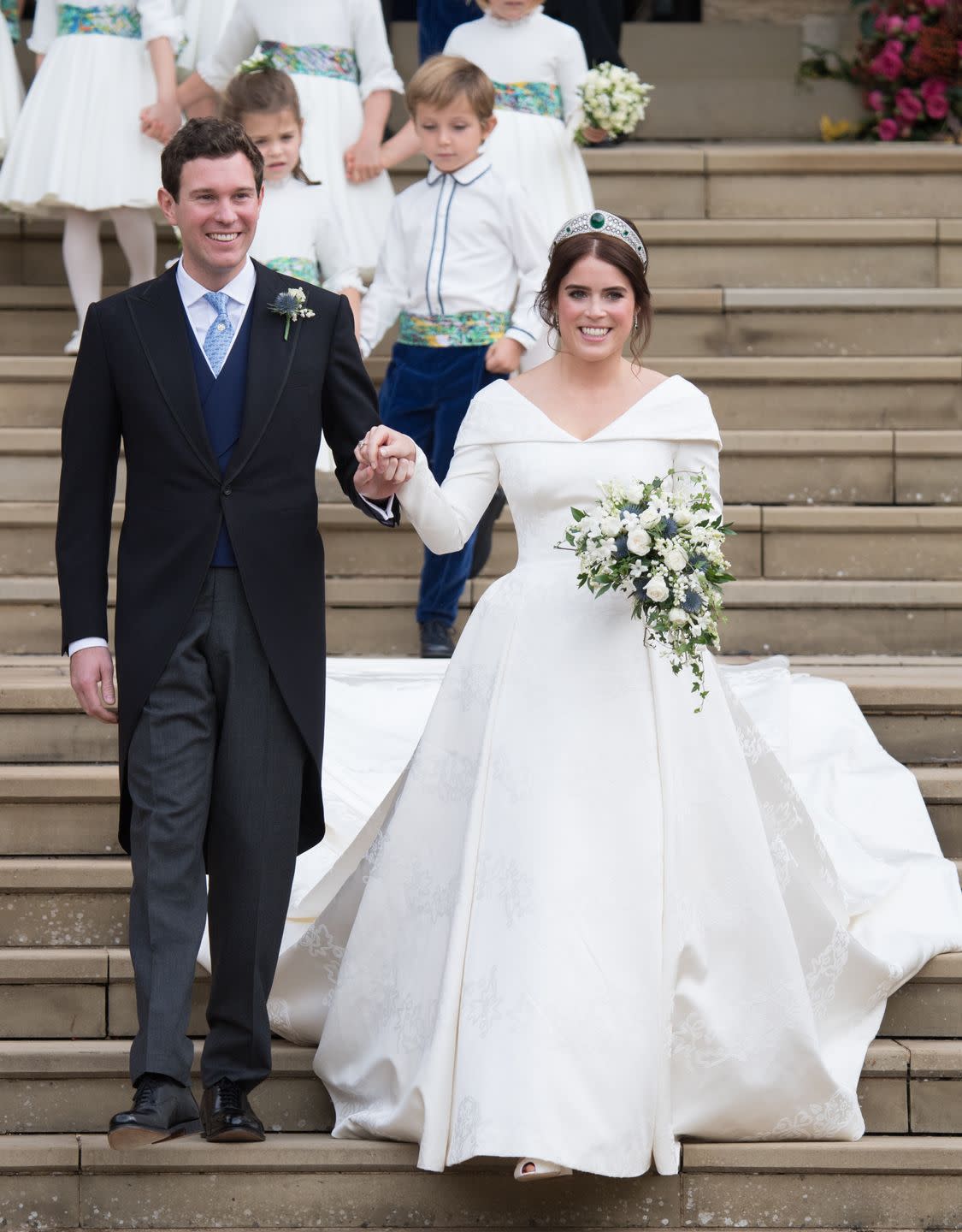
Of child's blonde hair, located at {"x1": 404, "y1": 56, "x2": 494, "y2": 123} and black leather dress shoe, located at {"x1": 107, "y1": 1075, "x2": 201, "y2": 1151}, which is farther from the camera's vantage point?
child's blonde hair, located at {"x1": 404, "y1": 56, "x2": 494, "y2": 123}

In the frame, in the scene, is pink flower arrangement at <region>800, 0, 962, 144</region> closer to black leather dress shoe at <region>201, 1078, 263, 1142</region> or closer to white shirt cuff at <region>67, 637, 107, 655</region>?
white shirt cuff at <region>67, 637, 107, 655</region>

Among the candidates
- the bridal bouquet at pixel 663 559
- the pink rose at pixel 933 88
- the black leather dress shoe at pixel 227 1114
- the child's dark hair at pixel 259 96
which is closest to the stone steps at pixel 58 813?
the black leather dress shoe at pixel 227 1114

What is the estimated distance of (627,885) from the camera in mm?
3654

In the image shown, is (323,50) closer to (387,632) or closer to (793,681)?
(387,632)

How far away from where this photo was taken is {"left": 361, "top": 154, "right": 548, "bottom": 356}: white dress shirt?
599 centimetres

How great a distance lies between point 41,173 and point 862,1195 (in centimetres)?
505

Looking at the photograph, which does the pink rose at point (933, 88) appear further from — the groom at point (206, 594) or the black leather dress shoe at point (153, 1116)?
the black leather dress shoe at point (153, 1116)

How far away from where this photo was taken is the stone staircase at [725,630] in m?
3.80

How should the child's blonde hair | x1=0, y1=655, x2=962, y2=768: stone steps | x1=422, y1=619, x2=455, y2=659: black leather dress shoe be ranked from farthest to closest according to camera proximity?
x1=422, y1=619, x2=455, y2=659: black leather dress shoe < the child's blonde hair < x1=0, y1=655, x2=962, y2=768: stone steps

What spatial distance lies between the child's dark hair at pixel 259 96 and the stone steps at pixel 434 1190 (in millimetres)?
3485

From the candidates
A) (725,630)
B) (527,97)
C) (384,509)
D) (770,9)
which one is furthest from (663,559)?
(770,9)

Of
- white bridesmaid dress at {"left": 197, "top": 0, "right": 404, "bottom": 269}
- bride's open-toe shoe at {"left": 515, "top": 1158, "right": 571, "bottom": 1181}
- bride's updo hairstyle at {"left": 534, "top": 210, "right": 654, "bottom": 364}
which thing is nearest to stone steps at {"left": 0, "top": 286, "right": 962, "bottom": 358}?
white bridesmaid dress at {"left": 197, "top": 0, "right": 404, "bottom": 269}

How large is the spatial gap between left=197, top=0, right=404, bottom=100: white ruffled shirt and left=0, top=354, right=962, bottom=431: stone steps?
1.49 meters

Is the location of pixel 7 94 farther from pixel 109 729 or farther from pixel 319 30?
pixel 109 729
